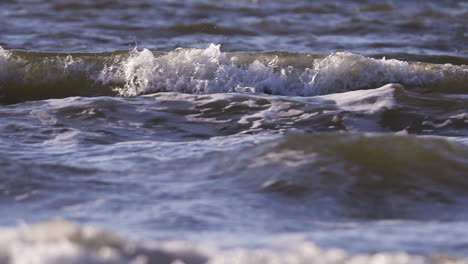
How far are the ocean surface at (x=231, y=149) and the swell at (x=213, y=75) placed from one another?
0.02 meters

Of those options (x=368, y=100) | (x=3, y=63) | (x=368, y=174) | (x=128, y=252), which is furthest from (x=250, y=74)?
(x=128, y=252)

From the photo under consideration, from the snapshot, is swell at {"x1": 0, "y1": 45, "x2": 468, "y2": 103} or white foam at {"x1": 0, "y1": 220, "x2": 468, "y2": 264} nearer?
white foam at {"x1": 0, "y1": 220, "x2": 468, "y2": 264}

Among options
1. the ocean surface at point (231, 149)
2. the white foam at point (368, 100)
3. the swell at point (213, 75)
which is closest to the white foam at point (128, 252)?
the ocean surface at point (231, 149)

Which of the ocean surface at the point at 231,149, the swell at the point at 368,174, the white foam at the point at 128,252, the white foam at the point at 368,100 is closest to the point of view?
the white foam at the point at 128,252

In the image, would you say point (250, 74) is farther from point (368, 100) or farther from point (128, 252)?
point (128, 252)

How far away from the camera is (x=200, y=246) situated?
2686 mm

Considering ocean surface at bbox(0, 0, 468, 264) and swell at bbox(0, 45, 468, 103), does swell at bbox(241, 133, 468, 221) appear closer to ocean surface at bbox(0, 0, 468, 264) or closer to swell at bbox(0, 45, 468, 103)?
ocean surface at bbox(0, 0, 468, 264)

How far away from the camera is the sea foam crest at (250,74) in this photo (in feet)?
24.2

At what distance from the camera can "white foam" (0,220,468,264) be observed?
7.79ft

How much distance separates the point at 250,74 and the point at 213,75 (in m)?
0.35

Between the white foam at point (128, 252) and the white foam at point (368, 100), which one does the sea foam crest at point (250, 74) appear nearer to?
the white foam at point (368, 100)

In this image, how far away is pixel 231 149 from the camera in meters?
4.54

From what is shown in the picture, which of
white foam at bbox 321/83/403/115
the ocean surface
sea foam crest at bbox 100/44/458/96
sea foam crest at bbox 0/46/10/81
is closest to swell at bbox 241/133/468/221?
the ocean surface

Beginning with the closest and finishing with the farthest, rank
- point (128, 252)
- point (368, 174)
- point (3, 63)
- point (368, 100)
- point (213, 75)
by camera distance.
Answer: point (128, 252), point (368, 174), point (368, 100), point (213, 75), point (3, 63)
